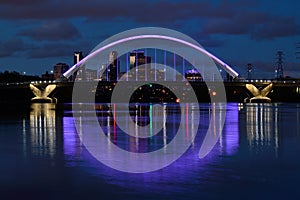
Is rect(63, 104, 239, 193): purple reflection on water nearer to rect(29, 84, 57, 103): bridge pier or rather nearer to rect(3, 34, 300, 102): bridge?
rect(3, 34, 300, 102): bridge

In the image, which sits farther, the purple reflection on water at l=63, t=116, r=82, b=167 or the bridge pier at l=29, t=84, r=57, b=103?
the bridge pier at l=29, t=84, r=57, b=103

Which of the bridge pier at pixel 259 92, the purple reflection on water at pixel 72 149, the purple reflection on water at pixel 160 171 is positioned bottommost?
the purple reflection on water at pixel 160 171

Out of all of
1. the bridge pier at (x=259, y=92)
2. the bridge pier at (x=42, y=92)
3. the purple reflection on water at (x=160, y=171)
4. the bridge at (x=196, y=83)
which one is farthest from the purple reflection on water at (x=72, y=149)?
the bridge pier at (x=259, y=92)

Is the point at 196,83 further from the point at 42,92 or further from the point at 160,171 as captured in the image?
the point at 160,171

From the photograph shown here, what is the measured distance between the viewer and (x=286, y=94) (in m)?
168

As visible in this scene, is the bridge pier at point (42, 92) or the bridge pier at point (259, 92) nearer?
the bridge pier at point (259, 92)

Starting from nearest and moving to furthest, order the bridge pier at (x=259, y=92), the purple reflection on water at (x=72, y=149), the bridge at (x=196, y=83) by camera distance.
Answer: the purple reflection on water at (x=72, y=149), the bridge at (x=196, y=83), the bridge pier at (x=259, y=92)

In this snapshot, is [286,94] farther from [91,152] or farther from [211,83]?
[91,152]

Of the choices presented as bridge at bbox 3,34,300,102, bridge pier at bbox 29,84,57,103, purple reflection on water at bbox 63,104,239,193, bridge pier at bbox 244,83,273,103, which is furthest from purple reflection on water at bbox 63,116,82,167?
bridge pier at bbox 244,83,273,103

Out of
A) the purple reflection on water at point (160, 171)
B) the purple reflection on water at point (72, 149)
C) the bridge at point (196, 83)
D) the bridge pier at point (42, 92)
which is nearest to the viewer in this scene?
the purple reflection on water at point (160, 171)

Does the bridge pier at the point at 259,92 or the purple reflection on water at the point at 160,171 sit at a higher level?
the bridge pier at the point at 259,92

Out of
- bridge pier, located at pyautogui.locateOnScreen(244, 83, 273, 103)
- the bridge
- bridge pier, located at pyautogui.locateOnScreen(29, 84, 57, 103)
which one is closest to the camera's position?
the bridge

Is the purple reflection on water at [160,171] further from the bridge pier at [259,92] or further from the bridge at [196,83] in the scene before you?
the bridge pier at [259,92]

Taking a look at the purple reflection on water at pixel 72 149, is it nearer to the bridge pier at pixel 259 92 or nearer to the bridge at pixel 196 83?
the bridge at pixel 196 83
